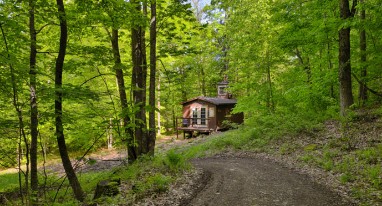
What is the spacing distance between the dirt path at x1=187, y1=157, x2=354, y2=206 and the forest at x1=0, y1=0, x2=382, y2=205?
1.52 meters

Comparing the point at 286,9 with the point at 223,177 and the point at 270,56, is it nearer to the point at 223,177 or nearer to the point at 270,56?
the point at 270,56

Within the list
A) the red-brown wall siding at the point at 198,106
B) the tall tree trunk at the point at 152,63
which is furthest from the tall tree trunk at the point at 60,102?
the red-brown wall siding at the point at 198,106

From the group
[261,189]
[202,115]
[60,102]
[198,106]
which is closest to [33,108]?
[60,102]

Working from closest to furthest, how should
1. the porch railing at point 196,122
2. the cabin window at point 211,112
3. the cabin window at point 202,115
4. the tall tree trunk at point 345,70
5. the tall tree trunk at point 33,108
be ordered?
the tall tree trunk at point 33,108, the tall tree trunk at point 345,70, the cabin window at point 211,112, the porch railing at point 196,122, the cabin window at point 202,115

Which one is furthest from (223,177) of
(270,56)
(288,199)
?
(270,56)

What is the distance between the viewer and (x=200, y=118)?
87.1ft

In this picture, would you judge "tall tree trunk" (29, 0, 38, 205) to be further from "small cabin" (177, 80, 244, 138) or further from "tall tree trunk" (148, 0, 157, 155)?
"small cabin" (177, 80, 244, 138)

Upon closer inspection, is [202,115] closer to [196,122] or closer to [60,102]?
[196,122]

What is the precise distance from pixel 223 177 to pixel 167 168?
1880 millimetres

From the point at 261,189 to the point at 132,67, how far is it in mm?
6648

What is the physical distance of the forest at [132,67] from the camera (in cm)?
605

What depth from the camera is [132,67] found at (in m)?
10.9

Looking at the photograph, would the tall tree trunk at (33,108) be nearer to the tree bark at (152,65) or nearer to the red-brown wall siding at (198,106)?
the tree bark at (152,65)

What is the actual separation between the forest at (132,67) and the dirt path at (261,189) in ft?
4.98
